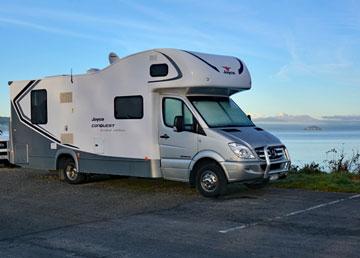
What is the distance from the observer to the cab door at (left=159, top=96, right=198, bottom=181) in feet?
40.0

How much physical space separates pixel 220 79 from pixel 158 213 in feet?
11.6

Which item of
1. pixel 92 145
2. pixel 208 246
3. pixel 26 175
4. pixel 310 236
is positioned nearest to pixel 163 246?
pixel 208 246

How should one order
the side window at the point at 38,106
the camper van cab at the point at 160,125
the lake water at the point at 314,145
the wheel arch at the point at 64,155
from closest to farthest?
1. the camper van cab at the point at 160,125
2. the wheel arch at the point at 64,155
3. the side window at the point at 38,106
4. the lake water at the point at 314,145

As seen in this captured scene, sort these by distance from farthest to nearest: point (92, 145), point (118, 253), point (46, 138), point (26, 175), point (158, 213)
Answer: point (26, 175) → point (46, 138) → point (92, 145) → point (158, 213) → point (118, 253)

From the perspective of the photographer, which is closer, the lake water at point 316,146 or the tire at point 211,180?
the tire at point 211,180

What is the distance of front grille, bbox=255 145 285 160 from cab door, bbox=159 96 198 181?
1.33 metres

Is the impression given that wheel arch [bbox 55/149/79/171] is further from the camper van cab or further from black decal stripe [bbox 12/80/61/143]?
black decal stripe [bbox 12/80/61/143]

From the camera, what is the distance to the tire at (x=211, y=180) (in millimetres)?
11797

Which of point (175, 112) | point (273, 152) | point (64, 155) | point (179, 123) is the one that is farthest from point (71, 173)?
point (273, 152)

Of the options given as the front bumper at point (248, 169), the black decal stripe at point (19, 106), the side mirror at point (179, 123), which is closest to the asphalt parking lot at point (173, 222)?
the front bumper at point (248, 169)

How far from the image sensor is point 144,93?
1280 centimetres

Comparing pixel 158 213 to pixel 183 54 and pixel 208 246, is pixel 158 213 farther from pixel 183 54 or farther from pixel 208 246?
pixel 183 54

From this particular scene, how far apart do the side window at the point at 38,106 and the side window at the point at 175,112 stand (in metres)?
3.89

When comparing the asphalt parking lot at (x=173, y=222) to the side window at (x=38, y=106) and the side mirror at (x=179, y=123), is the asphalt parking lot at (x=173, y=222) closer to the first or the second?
the side mirror at (x=179, y=123)
